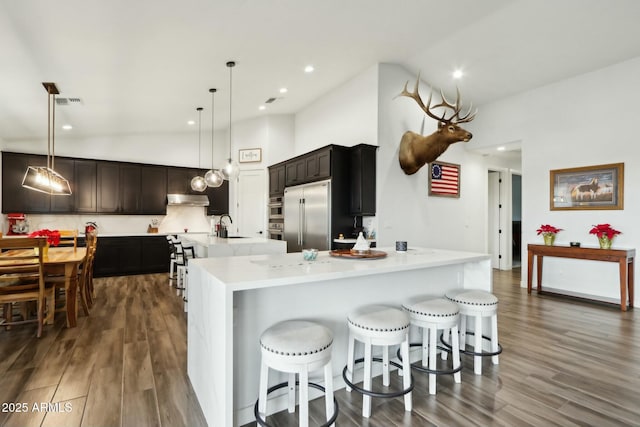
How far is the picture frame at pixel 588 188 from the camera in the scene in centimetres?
466

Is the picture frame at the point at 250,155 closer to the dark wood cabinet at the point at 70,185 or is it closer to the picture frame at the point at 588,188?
the dark wood cabinet at the point at 70,185

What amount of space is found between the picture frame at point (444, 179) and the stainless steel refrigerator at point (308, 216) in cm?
204

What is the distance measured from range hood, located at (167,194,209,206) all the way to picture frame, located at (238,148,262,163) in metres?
1.27

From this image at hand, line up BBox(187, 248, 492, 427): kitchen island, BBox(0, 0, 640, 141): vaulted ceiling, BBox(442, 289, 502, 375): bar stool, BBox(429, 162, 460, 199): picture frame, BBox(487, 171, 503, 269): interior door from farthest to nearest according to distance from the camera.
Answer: BBox(487, 171, 503, 269): interior door → BBox(429, 162, 460, 199): picture frame → BBox(0, 0, 640, 141): vaulted ceiling → BBox(442, 289, 502, 375): bar stool → BBox(187, 248, 492, 427): kitchen island

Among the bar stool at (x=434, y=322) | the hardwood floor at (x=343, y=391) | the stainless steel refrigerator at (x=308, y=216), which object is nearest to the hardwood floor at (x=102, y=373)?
the hardwood floor at (x=343, y=391)

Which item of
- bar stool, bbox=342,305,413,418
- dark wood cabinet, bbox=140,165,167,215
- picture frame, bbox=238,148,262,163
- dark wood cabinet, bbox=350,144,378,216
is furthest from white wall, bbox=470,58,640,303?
dark wood cabinet, bbox=140,165,167,215

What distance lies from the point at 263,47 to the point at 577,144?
4979mm

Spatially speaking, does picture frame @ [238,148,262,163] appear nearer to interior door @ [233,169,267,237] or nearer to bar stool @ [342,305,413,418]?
interior door @ [233,169,267,237]

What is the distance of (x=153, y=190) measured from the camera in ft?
23.7

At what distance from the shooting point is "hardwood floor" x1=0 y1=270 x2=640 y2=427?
1927mm

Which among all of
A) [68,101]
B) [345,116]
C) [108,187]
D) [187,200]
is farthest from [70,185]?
[345,116]

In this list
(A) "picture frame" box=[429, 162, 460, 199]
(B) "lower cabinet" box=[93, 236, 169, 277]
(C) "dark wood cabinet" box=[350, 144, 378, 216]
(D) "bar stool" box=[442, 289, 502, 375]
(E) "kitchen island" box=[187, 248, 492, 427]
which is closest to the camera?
(E) "kitchen island" box=[187, 248, 492, 427]

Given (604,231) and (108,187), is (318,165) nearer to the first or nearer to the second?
(604,231)

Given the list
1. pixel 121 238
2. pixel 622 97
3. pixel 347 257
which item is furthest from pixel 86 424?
pixel 622 97
